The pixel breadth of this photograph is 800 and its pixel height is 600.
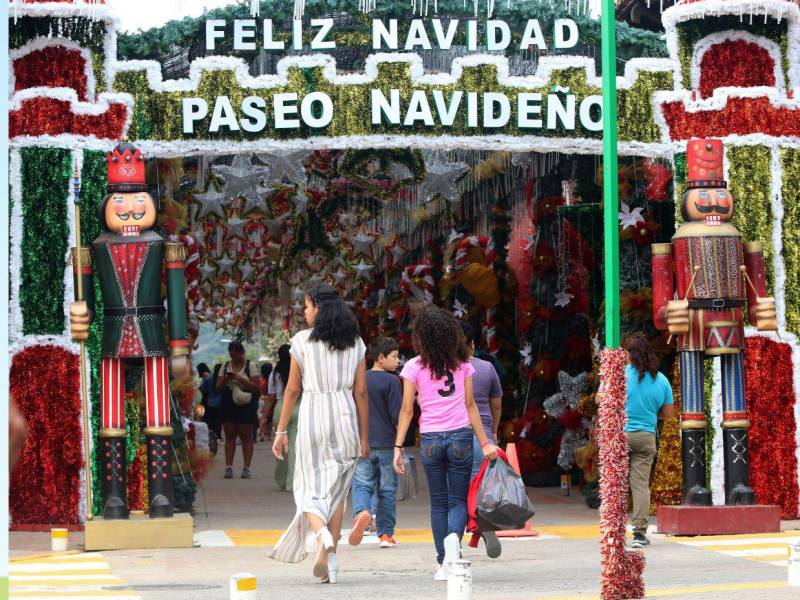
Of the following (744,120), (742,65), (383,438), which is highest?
(742,65)

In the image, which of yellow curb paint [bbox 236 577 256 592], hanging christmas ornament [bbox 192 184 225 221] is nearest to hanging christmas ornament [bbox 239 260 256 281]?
hanging christmas ornament [bbox 192 184 225 221]

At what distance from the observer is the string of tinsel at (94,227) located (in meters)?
13.5

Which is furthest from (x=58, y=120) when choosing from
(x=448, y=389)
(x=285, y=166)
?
(x=448, y=389)

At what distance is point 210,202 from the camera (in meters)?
18.7

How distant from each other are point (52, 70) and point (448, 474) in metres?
6.25

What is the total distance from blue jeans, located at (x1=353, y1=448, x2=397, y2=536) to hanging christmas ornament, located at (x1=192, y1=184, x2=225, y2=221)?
24.0 ft

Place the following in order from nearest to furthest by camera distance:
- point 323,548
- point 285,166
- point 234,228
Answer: point 323,548, point 285,166, point 234,228

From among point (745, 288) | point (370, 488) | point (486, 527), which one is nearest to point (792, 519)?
point (745, 288)

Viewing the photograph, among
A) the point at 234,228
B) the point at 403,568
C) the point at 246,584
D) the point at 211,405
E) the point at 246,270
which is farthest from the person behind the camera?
the point at 246,270

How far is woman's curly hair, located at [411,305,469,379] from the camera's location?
9.62m

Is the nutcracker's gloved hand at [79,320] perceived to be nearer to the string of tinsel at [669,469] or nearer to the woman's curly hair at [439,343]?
the woman's curly hair at [439,343]

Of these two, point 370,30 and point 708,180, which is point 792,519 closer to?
point 708,180

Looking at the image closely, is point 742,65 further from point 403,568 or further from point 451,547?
point 451,547

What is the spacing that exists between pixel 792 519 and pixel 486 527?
536cm
